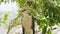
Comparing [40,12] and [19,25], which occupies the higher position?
[40,12]

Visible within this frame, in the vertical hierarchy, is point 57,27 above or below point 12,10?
below

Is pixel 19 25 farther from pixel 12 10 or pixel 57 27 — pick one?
pixel 57 27

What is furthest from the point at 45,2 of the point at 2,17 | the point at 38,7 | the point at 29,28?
the point at 2,17

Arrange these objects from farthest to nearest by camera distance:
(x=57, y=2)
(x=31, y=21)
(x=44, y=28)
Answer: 1. (x=31, y=21)
2. (x=57, y=2)
3. (x=44, y=28)

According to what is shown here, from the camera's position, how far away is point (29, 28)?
1309 millimetres

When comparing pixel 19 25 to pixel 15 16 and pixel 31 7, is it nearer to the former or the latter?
pixel 15 16

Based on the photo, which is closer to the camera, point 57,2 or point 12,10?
point 57,2

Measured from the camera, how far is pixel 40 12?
119cm

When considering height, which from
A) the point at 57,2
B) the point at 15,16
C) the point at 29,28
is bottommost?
the point at 29,28

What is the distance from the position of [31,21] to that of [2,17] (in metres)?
0.26

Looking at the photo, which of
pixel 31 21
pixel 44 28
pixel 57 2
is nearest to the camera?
pixel 44 28

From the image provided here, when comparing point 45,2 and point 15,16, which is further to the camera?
point 15,16

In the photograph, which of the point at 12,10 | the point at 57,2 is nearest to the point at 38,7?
the point at 57,2

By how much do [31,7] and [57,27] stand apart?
272 millimetres
